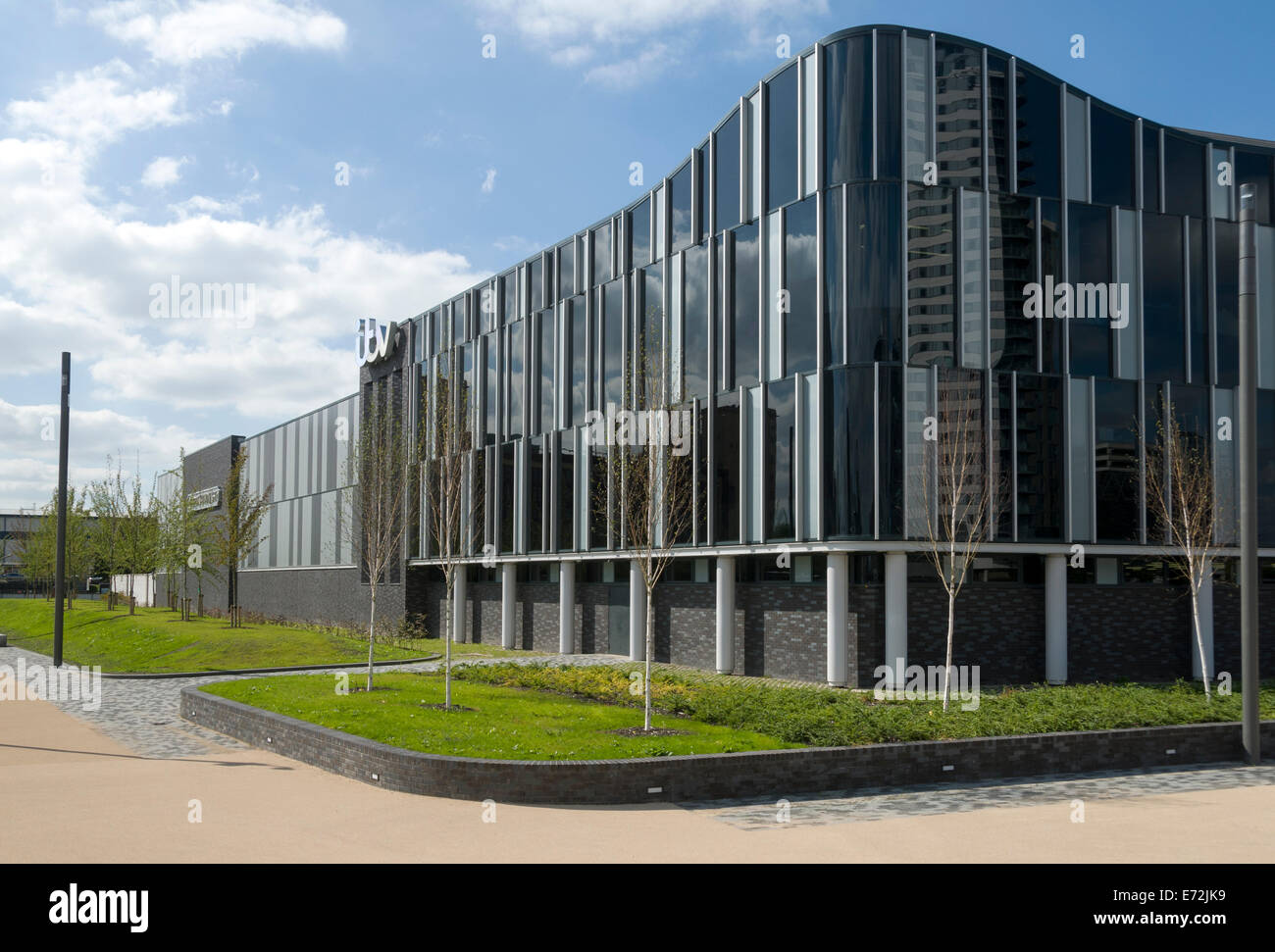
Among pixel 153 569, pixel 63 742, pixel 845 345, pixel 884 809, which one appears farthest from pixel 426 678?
pixel 153 569

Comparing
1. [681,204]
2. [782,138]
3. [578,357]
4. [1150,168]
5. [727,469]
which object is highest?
[782,138]

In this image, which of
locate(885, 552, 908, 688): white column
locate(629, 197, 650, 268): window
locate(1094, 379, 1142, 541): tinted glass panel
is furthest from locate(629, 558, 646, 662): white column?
locate(1094, 379, 1142, 541): tinted glass panel

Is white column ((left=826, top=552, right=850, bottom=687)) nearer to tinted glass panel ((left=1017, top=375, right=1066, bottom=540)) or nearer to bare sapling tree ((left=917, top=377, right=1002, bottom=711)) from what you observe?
bare sapling tree ((left=917, top=377, right=1002, bottom=711))

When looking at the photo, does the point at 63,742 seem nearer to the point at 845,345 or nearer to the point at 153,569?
the point at 845,345

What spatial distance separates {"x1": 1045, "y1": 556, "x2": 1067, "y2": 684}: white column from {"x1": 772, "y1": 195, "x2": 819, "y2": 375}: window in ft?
24.7

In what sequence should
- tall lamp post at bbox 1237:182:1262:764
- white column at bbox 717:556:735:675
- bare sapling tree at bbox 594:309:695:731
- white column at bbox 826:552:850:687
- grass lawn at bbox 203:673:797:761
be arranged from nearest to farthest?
grass lawn at bbox 203:673:797:761 → tall lamp post at bbox 1237:182:1262:764 → bare sapling tree at bbox 594:309:695:731 → white column at bbox 826:552:850:687 → white column at bbox 717:556:735:675

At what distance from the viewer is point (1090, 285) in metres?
26.8

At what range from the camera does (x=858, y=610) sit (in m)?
24.2

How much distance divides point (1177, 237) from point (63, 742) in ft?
90.3

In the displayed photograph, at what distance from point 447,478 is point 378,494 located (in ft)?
16.2

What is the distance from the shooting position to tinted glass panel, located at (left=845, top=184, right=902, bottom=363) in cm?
2416

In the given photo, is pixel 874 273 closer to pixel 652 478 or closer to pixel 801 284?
pixel 801 284

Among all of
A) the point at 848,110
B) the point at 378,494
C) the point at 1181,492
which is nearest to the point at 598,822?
the point at 378,494
